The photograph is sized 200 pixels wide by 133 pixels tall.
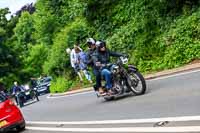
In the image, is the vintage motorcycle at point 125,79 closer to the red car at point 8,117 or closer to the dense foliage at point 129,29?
the red car at point 8,117

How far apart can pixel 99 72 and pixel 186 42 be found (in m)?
5.80

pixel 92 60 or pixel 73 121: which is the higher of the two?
pixel 92 60

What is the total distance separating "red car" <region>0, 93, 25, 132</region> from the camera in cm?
1363

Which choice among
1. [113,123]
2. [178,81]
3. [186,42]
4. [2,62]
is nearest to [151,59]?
[186,42]

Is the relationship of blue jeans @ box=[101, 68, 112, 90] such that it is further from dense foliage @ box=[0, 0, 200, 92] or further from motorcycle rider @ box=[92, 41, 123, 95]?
dense foliage @ box=[0, 0, 200, 92]

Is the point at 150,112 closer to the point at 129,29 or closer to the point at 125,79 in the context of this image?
the point at 125,79

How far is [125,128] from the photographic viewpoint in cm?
973

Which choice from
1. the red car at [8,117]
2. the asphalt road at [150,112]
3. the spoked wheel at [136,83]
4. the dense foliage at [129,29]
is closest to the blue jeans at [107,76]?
the asphalt road at [150,112]

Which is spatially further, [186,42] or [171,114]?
A: [186,42]

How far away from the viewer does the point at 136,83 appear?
13.6 m

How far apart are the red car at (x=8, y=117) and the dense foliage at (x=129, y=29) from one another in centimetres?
705

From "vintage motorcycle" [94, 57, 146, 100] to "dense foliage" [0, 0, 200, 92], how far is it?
16.8ft

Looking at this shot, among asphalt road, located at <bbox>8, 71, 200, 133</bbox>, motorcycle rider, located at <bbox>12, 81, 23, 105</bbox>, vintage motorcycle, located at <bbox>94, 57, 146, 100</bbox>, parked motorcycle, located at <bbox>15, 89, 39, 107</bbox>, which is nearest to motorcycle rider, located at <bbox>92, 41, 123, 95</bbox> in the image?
vintage motorcycle, located at <bbox>94, 57, 146, 100</bbox>

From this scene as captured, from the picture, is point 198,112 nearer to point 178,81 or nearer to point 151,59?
point 178,81
